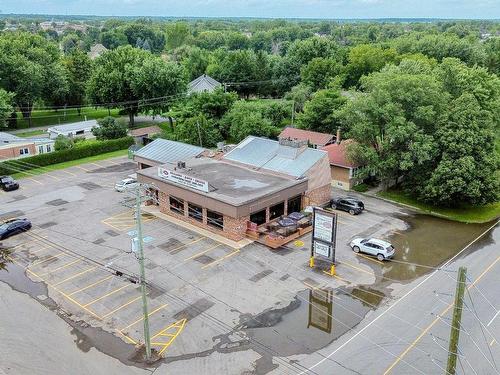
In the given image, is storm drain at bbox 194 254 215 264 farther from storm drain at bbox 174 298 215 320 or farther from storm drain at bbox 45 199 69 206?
storm drain at bbox 45 199 69 206

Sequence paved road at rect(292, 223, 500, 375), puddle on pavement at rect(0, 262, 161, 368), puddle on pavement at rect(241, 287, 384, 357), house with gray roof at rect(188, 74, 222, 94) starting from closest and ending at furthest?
1. paved road at rect(292, 223, 500, 375)
2. puddle on pavement at rect(0, 262, 161, 368)
3. puddle on pavement at rect(241, 287, 384, 357)
4. house with gray roof at rect(188, 74, 222, 94)

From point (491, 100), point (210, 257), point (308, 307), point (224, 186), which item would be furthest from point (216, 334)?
point (491, 100)

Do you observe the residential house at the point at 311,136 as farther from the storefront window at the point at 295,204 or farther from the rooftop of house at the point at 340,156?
the storefront window at the point at 295,204

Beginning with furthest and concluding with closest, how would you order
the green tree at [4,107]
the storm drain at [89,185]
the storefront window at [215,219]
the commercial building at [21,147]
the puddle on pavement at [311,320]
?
the green tree at [4,107], the commercial building at [21,147], the storm drain at [89,185], the storefront window at [215,219], the puddle on pavement at [311,320]

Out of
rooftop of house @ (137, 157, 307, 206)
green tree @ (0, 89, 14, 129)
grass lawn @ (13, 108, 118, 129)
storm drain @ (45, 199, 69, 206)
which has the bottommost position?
grass lawn @ (13, 108, 118, 129)

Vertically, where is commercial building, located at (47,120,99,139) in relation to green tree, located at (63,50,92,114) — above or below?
below

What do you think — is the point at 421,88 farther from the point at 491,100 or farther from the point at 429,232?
the point at 491,100

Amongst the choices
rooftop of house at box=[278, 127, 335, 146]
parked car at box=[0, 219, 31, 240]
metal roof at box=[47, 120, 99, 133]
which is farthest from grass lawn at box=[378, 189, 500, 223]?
metal roof at box=[47, 120, 99, 133]

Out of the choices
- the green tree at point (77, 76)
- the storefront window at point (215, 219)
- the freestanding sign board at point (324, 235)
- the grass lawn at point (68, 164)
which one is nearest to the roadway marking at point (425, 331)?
the freestanding sign board at point (324, 235)
